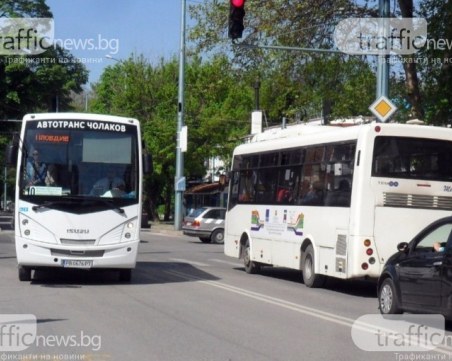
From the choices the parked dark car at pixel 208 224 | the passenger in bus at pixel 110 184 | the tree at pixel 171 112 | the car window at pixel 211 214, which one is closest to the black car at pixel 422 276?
the passenger in bus at pixel 110 184

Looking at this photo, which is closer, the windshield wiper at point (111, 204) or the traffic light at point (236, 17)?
the windshield wiper at point (111, 204)

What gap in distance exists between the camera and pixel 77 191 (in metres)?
18.6

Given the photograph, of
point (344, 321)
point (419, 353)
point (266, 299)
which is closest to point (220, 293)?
point (266, 299)

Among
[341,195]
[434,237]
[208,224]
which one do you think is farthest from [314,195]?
[208,224]

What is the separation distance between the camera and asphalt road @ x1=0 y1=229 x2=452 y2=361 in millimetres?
10977

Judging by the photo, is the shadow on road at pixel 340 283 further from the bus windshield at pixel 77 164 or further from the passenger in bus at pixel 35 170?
the passenger in bus at pixel 35 170

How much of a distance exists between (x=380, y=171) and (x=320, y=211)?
2.07 metres

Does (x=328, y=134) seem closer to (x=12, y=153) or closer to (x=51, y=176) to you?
(x=51, y=176)

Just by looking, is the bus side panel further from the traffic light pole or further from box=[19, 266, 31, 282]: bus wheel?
the traffic light pole

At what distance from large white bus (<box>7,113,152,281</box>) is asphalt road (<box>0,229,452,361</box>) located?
728mm

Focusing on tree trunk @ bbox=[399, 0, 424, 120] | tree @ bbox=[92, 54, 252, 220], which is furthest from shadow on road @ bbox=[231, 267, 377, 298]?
tree @ bbox=[92, 54, 252, 220]

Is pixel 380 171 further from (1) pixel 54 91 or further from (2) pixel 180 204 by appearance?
(1) pixel 54 91

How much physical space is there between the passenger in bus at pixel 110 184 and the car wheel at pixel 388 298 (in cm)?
620

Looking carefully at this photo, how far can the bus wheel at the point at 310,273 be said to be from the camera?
64.3ft
